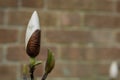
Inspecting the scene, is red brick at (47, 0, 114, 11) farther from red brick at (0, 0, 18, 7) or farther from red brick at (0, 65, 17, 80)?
red brick at (0, 65, 17, 80)

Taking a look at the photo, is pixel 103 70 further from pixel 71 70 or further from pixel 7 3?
pixel 7 3

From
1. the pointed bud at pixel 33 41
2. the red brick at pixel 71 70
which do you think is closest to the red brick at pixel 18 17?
the red brick at pixel 71 70

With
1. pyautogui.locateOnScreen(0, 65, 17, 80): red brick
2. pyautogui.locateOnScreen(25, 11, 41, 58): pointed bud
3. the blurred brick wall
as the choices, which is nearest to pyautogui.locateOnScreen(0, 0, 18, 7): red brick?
the blurred brick wall

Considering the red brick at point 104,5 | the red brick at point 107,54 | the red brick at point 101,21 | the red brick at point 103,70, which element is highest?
the red brick at point 104,5

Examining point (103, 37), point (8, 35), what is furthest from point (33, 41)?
point (103, 37)

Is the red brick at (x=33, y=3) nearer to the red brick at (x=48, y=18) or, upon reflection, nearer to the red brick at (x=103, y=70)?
the red brick at (x=48, y=18)
